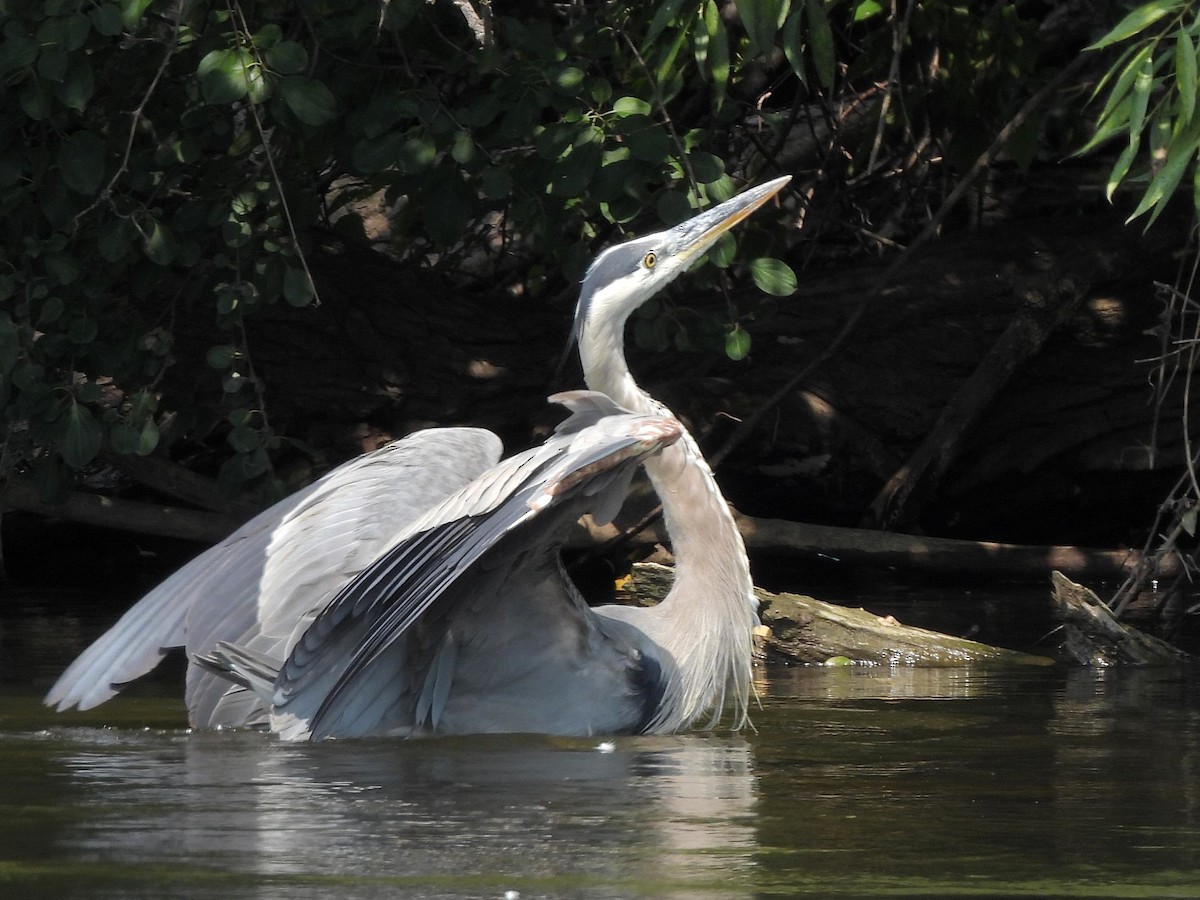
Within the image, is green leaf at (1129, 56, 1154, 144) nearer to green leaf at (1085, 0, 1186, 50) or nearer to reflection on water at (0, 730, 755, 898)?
green leaf at (1085, 0, 1186, 50)

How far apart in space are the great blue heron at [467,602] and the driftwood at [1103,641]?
1045 millimetres

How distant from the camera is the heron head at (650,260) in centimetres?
528

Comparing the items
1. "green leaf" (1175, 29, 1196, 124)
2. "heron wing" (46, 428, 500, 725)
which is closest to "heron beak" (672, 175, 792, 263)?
"heron wing" (46, 428, 500, 725)

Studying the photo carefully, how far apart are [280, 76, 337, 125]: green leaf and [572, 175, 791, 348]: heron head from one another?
854mm

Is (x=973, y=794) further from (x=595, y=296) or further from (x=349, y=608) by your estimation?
(x=595, y=296)

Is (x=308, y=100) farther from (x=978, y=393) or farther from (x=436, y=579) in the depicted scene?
(x=978, y=393)

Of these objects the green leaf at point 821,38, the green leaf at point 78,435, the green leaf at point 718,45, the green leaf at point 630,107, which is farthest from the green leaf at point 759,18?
the green leaf at point 78,435

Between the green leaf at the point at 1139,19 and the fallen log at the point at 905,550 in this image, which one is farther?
the fallen log at the point at 905,550

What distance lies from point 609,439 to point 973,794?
3.47 ft

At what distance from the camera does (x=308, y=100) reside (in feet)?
17.4

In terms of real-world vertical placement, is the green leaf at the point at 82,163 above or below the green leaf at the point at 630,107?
below

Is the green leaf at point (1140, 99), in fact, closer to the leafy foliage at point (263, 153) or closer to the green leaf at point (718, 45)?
the leafy foliage at point (263, 153)

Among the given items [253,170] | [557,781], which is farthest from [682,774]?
[253,170]

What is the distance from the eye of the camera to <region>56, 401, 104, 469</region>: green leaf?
18.8 ft
